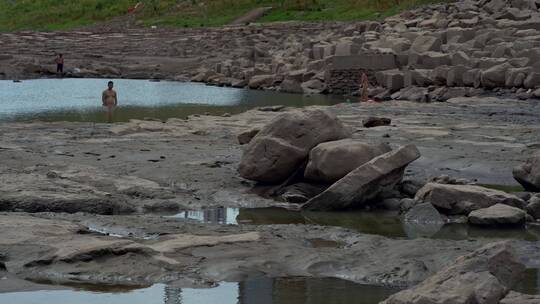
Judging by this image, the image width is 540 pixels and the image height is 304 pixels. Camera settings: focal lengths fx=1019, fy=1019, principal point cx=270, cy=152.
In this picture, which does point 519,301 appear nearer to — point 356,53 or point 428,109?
point 428,109

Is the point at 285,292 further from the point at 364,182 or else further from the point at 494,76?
the point at 494,76

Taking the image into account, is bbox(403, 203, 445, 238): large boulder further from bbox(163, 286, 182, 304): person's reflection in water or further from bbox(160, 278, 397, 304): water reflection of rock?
bbox(163, 286, 182, 304): person's reflection in water

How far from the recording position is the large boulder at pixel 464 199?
408 inches

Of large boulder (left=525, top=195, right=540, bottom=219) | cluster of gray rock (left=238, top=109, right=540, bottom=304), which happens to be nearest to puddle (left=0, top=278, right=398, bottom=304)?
cluster of gray rock (left=238, top=109, right=540, bottom=304)

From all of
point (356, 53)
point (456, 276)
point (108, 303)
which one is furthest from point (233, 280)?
point (356, 53)

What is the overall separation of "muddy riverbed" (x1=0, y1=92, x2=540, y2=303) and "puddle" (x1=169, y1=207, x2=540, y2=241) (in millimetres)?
19

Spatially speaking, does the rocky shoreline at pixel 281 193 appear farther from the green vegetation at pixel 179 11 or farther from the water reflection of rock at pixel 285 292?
the green vegetation at pixel 179 11

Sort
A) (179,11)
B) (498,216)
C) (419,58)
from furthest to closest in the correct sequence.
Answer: (179,11), (419,58), (498,216)

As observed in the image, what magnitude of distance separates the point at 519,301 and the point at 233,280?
259 centimetres

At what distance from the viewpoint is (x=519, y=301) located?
5488 mm

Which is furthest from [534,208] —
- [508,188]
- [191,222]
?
[191,222]

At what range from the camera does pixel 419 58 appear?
Result: 31141 millimetres

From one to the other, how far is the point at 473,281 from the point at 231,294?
227 centimetres

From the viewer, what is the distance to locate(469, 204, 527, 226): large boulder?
9.91m
